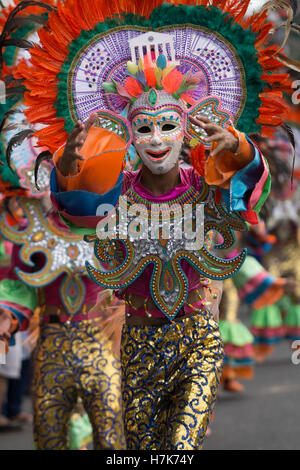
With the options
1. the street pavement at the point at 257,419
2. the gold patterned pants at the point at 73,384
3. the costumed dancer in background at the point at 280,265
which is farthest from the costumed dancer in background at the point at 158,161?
the costumed dancer in background at the point at 280,265

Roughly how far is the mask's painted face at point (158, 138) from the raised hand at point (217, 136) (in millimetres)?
271

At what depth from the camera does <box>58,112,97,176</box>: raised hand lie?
3504mm

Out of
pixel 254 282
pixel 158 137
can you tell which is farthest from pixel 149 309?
pixel 254 282

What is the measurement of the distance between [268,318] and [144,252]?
240 inches

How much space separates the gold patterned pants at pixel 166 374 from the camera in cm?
364

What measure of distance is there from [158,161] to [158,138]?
10 cm

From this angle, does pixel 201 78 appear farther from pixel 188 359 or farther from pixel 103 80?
pixel 188 359

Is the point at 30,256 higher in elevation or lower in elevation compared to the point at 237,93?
lower

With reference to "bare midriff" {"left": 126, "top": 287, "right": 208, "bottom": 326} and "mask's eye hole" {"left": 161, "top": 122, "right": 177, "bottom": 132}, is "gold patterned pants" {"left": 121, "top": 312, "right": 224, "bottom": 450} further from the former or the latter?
"mask's eye hole" {"left": 161, "top": 122, "right": 177, "bottom": 132}

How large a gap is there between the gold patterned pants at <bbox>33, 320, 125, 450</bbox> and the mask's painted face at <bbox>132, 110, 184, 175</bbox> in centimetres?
134

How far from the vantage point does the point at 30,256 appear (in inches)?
198

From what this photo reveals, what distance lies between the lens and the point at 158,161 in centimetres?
376

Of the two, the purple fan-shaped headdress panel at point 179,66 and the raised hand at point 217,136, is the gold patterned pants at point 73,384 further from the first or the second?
the raised hand at point 217,136

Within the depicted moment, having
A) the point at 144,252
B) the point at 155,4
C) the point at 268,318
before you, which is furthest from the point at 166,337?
the point at 268,318
